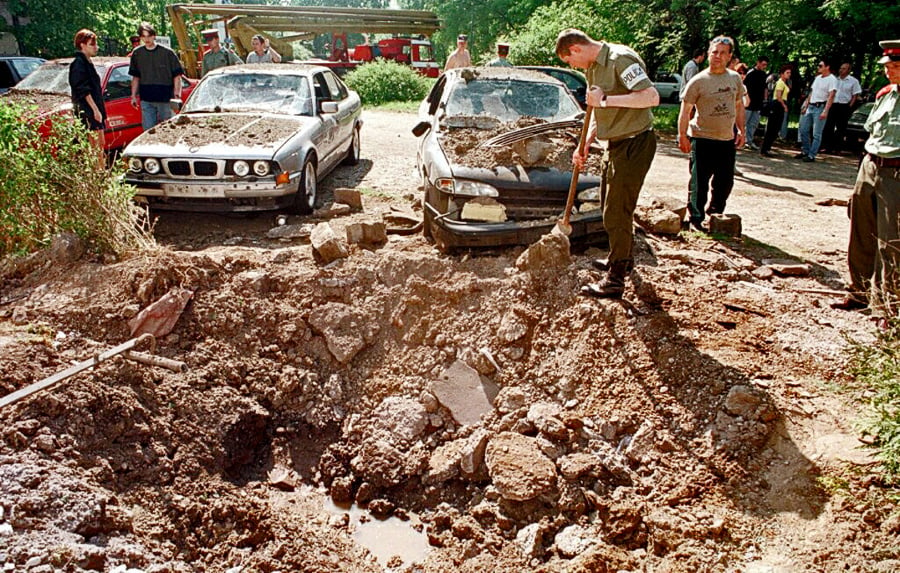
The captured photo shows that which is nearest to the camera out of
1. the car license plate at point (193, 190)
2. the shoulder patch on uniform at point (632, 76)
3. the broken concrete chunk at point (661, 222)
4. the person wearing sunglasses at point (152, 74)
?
the shoulder patch on uniform at point (632, 76)

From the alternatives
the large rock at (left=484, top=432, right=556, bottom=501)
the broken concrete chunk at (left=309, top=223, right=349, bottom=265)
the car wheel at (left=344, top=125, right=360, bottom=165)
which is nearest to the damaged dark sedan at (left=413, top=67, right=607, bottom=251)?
the broken concrete chunk at (left=309, top=223, right=349, bottom=265)

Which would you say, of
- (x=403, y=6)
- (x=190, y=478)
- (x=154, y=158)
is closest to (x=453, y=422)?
(x=190, y=478)

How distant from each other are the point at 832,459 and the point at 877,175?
242 centimetres

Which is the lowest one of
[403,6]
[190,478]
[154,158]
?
[190,478]

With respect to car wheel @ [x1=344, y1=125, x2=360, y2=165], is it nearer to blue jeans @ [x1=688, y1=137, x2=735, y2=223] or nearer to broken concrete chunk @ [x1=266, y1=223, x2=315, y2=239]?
broken concrete chunk @ [x1=266, y1=223, x2=315, y2=239]

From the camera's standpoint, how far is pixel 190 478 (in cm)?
389

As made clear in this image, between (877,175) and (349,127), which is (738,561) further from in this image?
(349,127)

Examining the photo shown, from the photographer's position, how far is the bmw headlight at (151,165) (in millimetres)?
6621

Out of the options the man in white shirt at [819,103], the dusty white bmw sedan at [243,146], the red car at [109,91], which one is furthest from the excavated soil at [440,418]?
the man in white shirt at [819,103]

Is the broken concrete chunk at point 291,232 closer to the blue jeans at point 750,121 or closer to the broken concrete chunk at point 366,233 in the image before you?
the broken concrete chunk at point 366,233

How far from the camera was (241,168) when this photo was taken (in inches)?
260

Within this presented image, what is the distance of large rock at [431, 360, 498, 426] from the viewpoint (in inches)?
177

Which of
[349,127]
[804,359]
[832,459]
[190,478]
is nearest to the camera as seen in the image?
[832,459]

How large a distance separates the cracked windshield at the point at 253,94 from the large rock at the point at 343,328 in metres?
3.73
